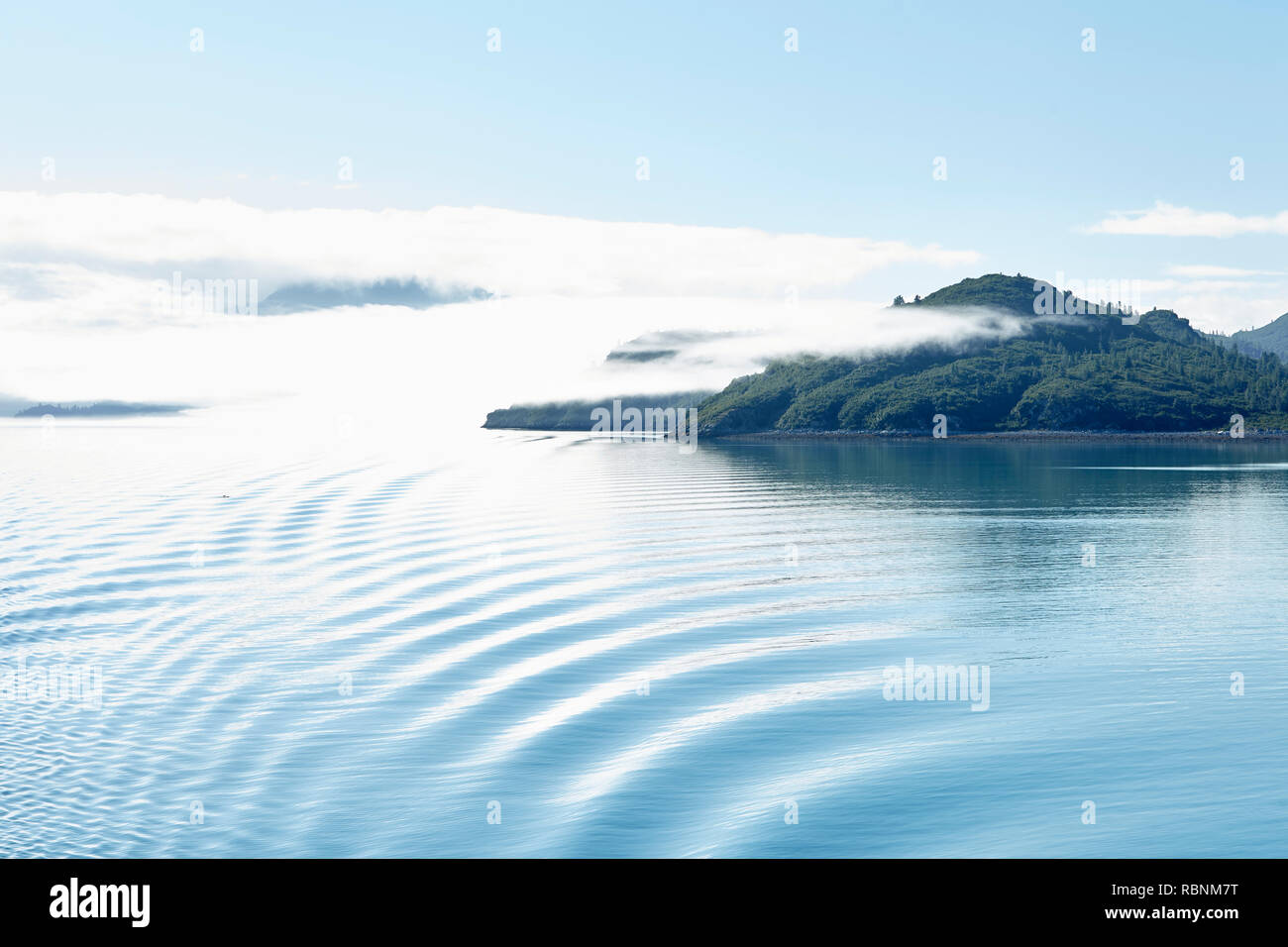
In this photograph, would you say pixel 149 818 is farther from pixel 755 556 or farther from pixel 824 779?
pixel 755 556

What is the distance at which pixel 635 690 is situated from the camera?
26188mm

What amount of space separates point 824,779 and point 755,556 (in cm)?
2971

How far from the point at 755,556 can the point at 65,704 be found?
32.1 m

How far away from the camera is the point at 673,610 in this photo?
36656 millimetres

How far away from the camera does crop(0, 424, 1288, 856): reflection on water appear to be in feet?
59.6

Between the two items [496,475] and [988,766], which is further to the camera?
[496,475]

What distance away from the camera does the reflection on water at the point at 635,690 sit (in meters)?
18.2

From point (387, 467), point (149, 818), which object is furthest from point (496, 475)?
point (149, 818)

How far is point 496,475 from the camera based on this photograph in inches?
4461
